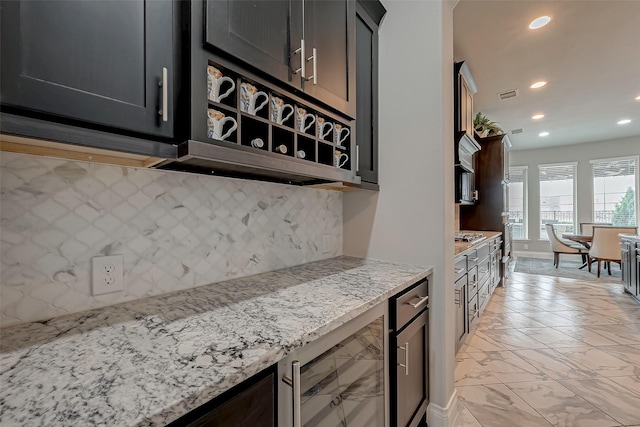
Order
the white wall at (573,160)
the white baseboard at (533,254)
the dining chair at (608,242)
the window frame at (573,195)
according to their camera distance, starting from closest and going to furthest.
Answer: the dining chair at (608,242), the white wall at (573,160), the window frame at (573,195), the white baseboard at (533,254)

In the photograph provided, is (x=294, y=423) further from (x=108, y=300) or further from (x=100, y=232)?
(x=100, y=232)

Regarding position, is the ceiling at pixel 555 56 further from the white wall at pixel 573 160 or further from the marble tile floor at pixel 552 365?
the marble tile floor at pixel 552 365

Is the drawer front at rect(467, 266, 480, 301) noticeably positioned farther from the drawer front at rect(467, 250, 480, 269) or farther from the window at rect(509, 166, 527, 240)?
the window at rect(509, 166, 527, 240)

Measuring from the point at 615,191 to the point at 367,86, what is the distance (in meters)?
7.70

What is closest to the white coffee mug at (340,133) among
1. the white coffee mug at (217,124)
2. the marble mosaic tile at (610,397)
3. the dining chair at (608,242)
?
the white coffee mug at (217,124)

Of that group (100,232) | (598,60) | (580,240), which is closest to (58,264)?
(100,232)

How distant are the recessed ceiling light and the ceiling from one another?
4 cm

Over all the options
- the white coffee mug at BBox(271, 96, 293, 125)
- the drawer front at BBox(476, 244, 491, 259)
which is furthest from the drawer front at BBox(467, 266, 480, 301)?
the white coffee mug at BBox(271, 96, 293, 125)

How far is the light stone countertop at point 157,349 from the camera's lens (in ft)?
1.57

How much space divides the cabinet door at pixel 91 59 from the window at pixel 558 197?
28.2 ft

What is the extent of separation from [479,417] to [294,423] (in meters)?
1.54

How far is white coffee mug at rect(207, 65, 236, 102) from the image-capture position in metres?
0.88

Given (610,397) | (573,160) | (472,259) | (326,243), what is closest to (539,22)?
(472,259)

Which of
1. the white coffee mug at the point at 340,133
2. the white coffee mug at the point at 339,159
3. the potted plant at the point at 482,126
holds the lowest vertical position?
the white coffee mug at the point at 339,159
